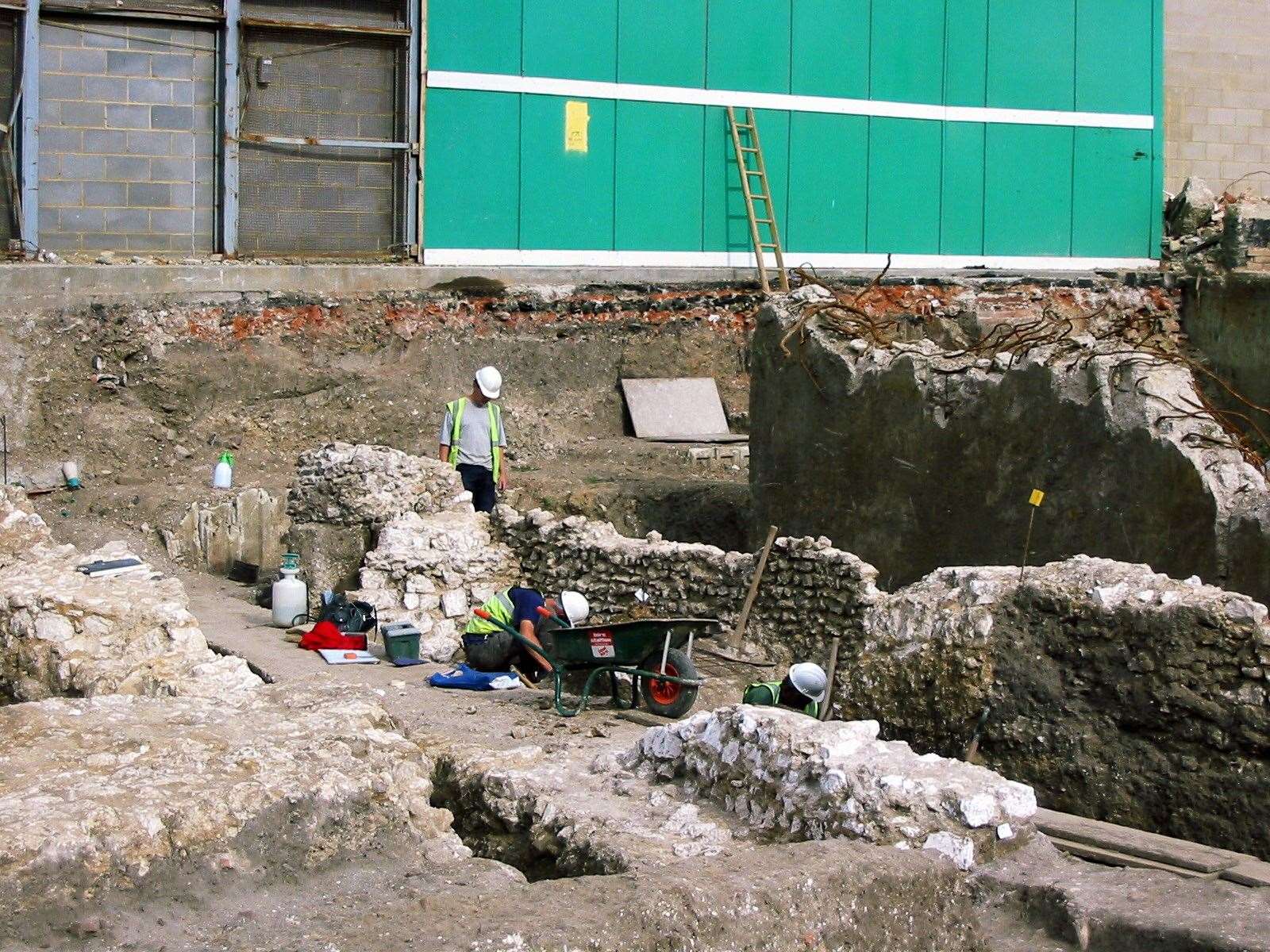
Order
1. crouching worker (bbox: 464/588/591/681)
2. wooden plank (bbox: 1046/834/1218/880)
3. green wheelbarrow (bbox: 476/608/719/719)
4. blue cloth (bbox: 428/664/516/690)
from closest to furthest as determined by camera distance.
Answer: wooden plank (bbox: 1046/834/1218/880)
green wheelbarrow (bbox: 476/608/719/719)
blue cloth (bbox: 428/664/516/690)
crouching worker (bbox: 464/588/591/681)

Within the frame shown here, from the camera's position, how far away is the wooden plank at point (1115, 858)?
5848mm

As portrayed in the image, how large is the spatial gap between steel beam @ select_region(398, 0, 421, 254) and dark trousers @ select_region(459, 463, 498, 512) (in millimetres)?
4637

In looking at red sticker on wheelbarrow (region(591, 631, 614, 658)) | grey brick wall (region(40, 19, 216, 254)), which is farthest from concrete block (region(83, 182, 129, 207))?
red sticker on wheelbarrow (region(591, 631, 614, 658))

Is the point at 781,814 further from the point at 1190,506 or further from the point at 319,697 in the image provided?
the point at 1190,506

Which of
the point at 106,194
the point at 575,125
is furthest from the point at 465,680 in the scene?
the point at 575,125

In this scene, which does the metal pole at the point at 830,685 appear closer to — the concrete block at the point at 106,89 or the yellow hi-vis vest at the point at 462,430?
the yellow hi-vis vest at the point at 462,430

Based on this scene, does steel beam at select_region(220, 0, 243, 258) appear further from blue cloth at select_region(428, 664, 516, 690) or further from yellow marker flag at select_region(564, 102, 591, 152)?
blue cloth at select_region(428, 664, 516, 690)

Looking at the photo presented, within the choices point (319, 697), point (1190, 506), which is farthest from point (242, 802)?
point (1190, 506)

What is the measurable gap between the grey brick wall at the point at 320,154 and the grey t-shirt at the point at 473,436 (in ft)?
15.0

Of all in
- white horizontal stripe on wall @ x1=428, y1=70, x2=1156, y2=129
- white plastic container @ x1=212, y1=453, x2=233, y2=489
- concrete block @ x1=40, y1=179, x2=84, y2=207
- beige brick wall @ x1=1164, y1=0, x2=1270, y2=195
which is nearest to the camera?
white plastic container @ x1=212, y1=453, x2=233, y2=489

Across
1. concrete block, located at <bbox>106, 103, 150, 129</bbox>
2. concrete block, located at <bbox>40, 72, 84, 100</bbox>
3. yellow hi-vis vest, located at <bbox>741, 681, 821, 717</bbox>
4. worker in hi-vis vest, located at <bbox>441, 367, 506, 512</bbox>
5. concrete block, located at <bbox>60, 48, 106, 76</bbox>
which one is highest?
concrete block, located at <bbox>60, 48, 106, 76</bbox>

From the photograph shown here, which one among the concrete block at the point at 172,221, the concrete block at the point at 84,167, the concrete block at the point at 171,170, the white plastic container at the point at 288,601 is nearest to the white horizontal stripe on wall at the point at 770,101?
the concrete block at the point at 171,170

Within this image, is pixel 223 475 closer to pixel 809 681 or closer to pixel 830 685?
pixel 830 685

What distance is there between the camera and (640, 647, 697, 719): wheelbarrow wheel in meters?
8.84
